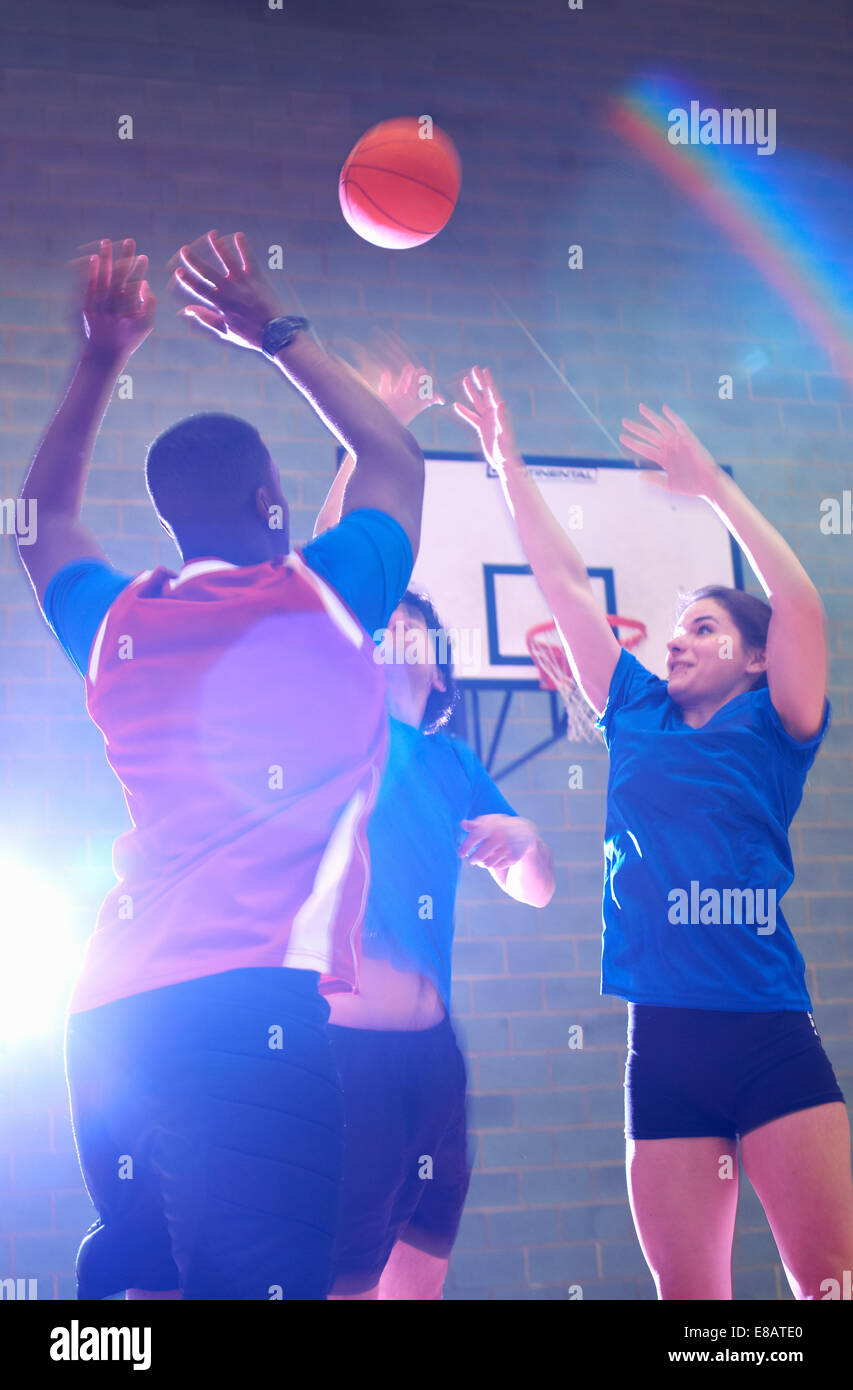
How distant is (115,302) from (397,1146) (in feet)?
4.76

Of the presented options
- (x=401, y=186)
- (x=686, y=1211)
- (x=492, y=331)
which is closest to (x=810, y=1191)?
(x=686, y=1211)

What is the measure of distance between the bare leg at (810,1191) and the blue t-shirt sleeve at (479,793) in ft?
2.86

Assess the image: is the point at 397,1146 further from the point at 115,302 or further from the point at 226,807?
the point at 115,302

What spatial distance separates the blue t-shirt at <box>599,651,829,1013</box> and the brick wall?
6.34 ft

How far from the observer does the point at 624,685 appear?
2.57 m

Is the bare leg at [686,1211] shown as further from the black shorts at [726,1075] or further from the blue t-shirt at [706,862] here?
the blue t-shirt at [706,862]

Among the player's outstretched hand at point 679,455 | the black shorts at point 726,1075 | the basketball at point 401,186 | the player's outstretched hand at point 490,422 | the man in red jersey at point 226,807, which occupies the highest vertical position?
the basketball at point 401,186

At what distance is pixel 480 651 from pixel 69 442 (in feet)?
9.09

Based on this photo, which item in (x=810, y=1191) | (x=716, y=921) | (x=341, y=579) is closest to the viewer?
(x=341, y=579)

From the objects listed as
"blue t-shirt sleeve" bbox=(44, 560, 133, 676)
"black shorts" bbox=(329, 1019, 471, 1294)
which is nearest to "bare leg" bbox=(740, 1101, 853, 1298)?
"black shorts" bbox=(329, 1019, 471, 1294)

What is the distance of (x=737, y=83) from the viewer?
16.8 feet

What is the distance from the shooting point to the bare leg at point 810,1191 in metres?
2.04

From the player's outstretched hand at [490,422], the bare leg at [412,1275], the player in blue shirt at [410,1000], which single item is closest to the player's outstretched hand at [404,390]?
the player in blue shirt at [410,1000]
